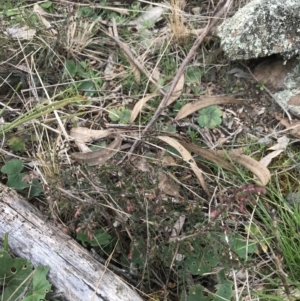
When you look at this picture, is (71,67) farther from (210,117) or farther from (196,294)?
(196,294)

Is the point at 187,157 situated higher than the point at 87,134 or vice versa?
the point at 87,134

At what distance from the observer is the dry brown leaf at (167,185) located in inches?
81.1

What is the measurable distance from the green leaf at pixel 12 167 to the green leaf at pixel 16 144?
12 centimetres

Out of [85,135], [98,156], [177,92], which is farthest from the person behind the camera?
[177,92]

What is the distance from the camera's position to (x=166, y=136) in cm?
230

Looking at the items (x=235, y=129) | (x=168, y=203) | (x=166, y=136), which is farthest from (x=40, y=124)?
(x=235, y=129)

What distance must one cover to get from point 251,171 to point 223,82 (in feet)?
1.86

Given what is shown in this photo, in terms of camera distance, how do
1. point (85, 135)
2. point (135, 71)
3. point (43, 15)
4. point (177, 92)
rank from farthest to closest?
point (43, 15) < point (135, 71) < point (177, 92) < point (85, 135)

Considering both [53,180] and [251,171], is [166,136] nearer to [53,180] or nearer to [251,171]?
[251,171]

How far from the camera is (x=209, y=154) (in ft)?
7.28

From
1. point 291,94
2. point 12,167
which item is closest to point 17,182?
point 12,167

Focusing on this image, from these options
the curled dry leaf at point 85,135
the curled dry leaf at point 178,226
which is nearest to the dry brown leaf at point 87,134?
the curled dry leaf at point 85,135

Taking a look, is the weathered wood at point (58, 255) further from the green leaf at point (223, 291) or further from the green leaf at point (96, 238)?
the green leaf at point (223, 291)

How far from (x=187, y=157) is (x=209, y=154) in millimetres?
97
